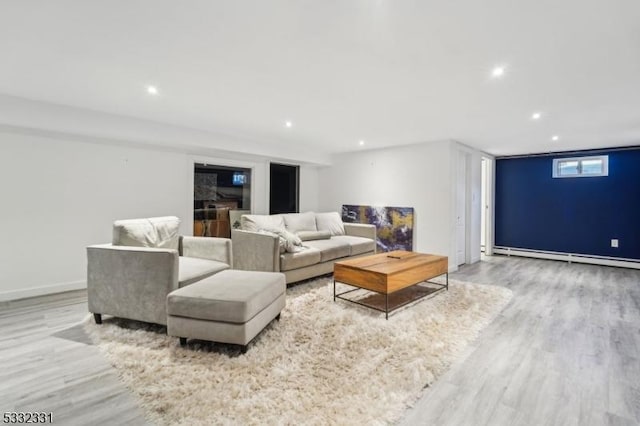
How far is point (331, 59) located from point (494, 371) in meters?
2.45

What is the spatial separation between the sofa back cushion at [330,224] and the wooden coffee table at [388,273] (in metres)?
1.56

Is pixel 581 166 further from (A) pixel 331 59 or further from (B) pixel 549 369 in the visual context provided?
(A) pixel 331 59

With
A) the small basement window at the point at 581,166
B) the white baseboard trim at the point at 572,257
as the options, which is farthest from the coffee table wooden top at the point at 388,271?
A: the small basement window at the point at 581,166

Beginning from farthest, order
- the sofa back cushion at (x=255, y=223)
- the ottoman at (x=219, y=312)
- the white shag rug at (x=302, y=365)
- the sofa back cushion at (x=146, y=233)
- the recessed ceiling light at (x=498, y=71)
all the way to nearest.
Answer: the sofa back cushion at (x=255, y=223) → the sofa back cushion at (x=146, y=233) → the recessed ceiling light at (x=498, y=71) → the ottoman at (x=219, y=312) → the white shag rug at (x=302, y=365)

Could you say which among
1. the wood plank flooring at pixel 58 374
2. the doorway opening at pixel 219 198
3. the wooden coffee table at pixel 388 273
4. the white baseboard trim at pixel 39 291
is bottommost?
the wood plank flooring at pixel 58 374

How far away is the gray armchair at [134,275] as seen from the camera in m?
2.55

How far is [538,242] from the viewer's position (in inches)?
243

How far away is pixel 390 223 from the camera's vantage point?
562 cm

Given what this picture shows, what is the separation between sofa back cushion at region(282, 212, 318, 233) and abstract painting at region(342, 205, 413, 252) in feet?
3.95

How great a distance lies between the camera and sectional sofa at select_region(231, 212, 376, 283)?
383 cm

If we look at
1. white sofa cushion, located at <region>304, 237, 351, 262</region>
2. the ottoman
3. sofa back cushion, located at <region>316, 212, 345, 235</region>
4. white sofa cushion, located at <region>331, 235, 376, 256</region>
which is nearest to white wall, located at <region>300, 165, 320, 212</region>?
sofa back cushion, located at <region>316, 212, 345, 235</region>

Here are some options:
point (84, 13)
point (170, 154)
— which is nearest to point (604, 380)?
point (84, 13)

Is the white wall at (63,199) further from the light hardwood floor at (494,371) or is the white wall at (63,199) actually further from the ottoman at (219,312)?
the ottoman at (219,312)

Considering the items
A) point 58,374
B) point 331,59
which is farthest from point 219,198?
point 331,59
